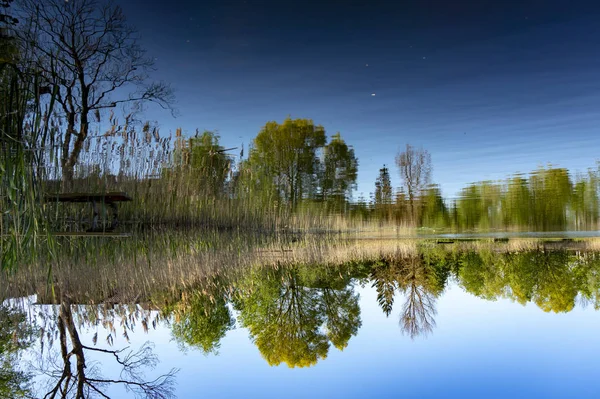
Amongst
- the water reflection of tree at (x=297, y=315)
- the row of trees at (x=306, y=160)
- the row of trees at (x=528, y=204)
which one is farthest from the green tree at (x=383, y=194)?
the water reflection of tree at (x=297, y=315)

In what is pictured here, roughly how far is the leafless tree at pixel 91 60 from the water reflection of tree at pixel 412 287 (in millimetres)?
6476

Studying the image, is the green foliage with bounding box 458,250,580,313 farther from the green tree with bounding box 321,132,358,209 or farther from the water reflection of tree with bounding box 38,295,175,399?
the green tree with bounding box 321,132,358,209

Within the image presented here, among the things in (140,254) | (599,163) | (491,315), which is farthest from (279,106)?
(491,315)

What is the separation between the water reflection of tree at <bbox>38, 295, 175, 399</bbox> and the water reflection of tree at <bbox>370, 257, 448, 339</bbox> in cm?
96

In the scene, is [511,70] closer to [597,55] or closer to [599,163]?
[597,55]

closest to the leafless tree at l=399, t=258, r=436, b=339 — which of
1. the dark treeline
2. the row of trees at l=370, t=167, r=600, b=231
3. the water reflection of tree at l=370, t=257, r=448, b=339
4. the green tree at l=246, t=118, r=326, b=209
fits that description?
the water reflection of tree at l=370, t=257, r=448, b=339

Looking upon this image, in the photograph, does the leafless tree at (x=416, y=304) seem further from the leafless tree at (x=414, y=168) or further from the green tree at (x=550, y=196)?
the leafless tree at (x=414, y=168)

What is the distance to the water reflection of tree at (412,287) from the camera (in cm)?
159

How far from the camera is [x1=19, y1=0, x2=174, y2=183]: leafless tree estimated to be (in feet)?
23.6

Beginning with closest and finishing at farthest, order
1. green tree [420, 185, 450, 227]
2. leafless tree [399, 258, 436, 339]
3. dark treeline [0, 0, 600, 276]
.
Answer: leafless tree [399, 258, 436, 339], dark treeline [0, 0, 600, 276], green tree [420, 185, 450, 227]

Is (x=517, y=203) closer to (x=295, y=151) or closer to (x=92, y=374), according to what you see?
(x=295, y=151)

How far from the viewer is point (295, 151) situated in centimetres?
1312

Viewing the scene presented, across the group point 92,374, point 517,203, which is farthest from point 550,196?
point 92,374

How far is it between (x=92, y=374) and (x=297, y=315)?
2.59 feet
